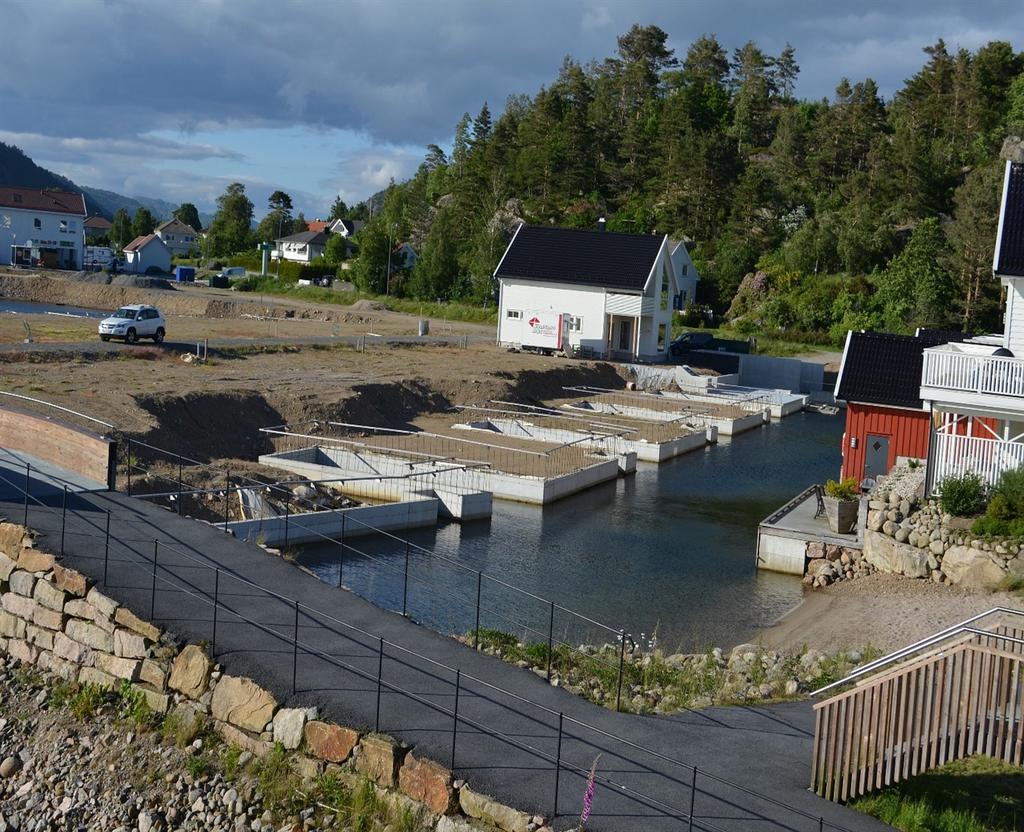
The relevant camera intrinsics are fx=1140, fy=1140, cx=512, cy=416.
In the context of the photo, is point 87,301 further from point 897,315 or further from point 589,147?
point 897,315

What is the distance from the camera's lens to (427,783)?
1066cm

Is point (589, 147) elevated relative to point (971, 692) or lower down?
A: elevated

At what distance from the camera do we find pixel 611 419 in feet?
149

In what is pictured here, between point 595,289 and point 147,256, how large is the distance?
2757 inches

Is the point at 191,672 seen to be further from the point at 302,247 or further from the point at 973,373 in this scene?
the point at 302,247

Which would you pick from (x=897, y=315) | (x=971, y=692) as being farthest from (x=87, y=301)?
(x=971, y=692)

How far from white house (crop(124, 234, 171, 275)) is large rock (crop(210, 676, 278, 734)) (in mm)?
106215

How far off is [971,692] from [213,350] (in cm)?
4052

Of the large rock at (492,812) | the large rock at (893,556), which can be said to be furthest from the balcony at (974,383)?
the large rock at (492,812)

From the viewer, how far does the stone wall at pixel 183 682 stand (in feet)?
34.7

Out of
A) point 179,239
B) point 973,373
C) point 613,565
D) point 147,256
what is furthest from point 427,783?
point 179,239

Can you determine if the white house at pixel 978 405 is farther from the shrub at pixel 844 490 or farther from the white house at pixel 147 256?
the white house at pixel 147 256

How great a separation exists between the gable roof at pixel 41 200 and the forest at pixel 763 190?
93.0ft

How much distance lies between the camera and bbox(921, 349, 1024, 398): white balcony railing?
24.1 metres
